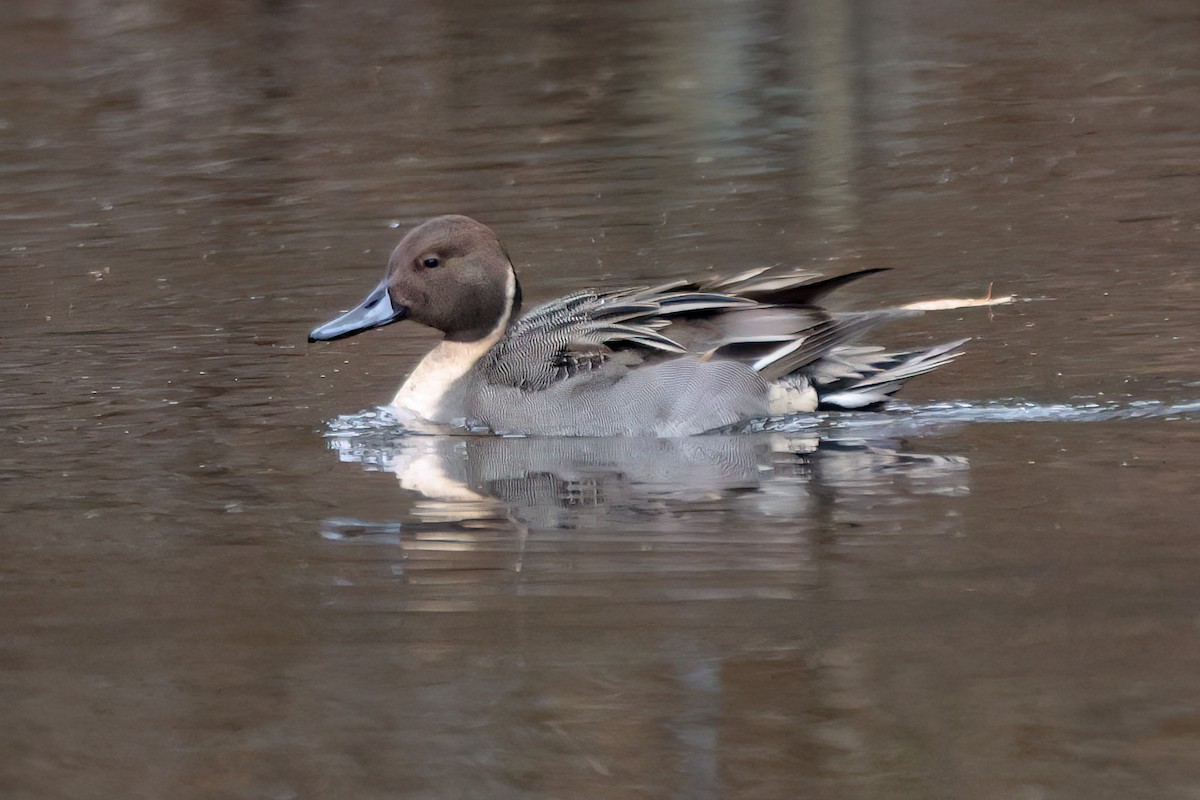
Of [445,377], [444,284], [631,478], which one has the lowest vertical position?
[631,478]

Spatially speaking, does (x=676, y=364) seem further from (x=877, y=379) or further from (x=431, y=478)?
(x=431, y=478)

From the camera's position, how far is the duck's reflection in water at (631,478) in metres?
5.44

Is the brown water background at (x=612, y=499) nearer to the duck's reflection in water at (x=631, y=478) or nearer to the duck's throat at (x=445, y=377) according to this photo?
the duck's reflection in water at (x=631, y=478)

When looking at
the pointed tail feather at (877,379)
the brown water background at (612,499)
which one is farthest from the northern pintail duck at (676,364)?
the brown water background at (612,499)

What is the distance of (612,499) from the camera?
18.5ft

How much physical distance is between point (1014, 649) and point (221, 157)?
9.77 metres

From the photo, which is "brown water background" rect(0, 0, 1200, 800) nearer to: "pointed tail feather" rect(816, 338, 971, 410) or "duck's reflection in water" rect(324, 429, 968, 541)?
"duck's reflection in water" rect(324, 429, 968, 541)

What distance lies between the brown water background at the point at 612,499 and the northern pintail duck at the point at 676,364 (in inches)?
6.1

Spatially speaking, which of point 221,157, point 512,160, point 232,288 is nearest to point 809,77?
point 512,160

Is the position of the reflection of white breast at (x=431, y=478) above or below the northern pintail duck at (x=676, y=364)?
below

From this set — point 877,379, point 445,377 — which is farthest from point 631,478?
point 445,377

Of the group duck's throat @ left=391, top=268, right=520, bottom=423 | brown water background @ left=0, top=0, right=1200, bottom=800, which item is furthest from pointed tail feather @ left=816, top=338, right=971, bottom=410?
duck's throat @ left=391, top=268, right=520, bottom=423

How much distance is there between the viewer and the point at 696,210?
10.5 m

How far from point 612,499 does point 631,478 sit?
277mm
